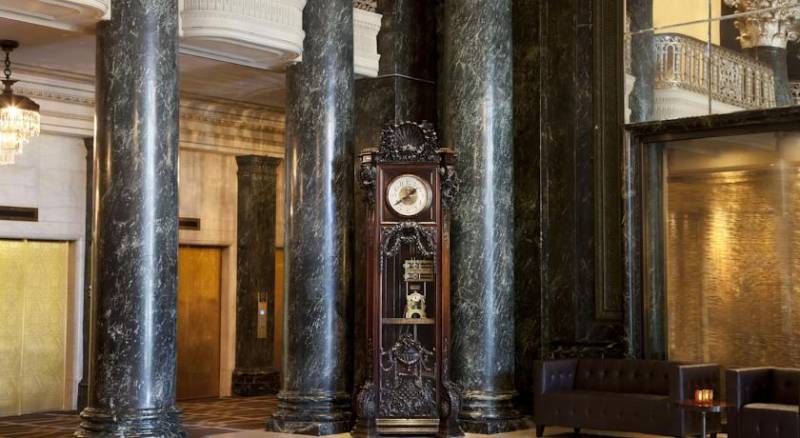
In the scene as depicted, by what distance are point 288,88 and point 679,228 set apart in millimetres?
3959

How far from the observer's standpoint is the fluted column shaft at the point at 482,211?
10.7 metres

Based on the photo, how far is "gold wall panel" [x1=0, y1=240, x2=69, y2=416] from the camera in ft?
39.5

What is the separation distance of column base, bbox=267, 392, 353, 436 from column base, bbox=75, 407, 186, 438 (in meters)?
1.59

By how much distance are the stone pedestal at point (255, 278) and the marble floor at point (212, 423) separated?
0.88m

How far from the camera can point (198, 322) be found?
45.8ft

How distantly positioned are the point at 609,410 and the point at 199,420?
4349 millimetres

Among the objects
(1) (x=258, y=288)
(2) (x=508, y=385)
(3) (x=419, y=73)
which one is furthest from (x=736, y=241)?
(1) (x=258, y=288)

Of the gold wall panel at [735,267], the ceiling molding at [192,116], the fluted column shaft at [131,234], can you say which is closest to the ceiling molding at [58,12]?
the fluted column shaft at [131,234]

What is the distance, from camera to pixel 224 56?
10.8 metres

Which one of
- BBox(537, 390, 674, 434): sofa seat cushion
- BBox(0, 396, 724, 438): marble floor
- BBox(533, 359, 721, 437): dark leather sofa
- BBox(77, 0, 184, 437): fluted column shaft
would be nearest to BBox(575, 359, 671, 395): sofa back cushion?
BBox(533, 359, 721, 437): dark leather sofa

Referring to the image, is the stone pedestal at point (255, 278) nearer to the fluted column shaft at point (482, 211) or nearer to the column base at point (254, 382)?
the column base at point (254, 382)

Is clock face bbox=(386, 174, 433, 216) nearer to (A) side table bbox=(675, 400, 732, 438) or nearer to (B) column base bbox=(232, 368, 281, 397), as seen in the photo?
(A) side table bbox=(675, 400, 732, 438)

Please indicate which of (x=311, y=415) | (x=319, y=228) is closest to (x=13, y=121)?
(x=319, y=228)

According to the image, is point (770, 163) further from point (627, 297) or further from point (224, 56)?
point (224, 56)
